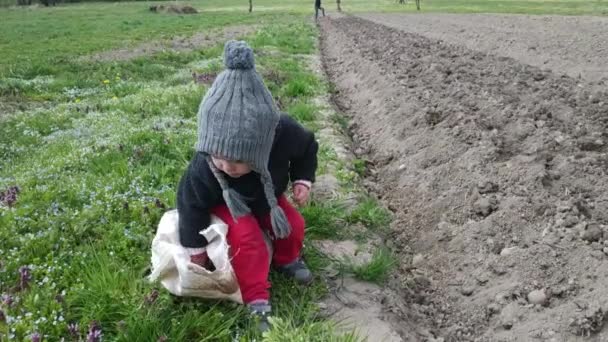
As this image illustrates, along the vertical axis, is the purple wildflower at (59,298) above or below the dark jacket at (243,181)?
below

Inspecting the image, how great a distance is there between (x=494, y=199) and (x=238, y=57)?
2.85 metres

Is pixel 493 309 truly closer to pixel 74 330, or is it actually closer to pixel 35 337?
pixel 74 330

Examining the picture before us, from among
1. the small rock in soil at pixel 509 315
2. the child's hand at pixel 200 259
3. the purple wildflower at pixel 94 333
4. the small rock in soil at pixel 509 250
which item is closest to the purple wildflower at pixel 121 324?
the purple wildflower at pixel 94 333

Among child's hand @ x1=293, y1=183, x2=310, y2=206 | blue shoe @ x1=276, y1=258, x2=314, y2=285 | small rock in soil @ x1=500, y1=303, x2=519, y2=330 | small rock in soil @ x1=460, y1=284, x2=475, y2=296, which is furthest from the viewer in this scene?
small rock in soil @ x1=460, y1=284, x2=475, y2=296

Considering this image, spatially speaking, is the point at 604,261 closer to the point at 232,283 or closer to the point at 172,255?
the point at 232,283

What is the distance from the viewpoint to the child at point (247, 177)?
10.4ft

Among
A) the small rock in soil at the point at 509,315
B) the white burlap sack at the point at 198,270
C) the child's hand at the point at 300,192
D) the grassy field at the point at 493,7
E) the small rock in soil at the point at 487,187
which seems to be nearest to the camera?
the white burlap sack at the point at 198,270

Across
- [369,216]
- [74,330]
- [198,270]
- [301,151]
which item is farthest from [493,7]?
[74,330]

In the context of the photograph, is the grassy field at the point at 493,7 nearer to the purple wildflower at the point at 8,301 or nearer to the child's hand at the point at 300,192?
the child's hand at the point at 300,192

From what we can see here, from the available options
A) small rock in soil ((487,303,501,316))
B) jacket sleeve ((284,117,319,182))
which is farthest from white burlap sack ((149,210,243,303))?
small rock in soil ((487,303,501,316))

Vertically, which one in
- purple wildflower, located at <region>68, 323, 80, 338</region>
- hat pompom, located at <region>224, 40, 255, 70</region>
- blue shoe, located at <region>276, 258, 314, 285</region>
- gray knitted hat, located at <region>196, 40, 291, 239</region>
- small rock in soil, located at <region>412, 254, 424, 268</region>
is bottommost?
small rock in soil, located at <region>412, 254, 424, 268</region>

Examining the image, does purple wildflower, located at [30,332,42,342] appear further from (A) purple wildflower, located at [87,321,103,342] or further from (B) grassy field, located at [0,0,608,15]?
(B) grassy field, located at [0,0,608,15]

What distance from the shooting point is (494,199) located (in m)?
4.86

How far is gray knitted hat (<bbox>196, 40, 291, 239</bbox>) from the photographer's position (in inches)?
124
